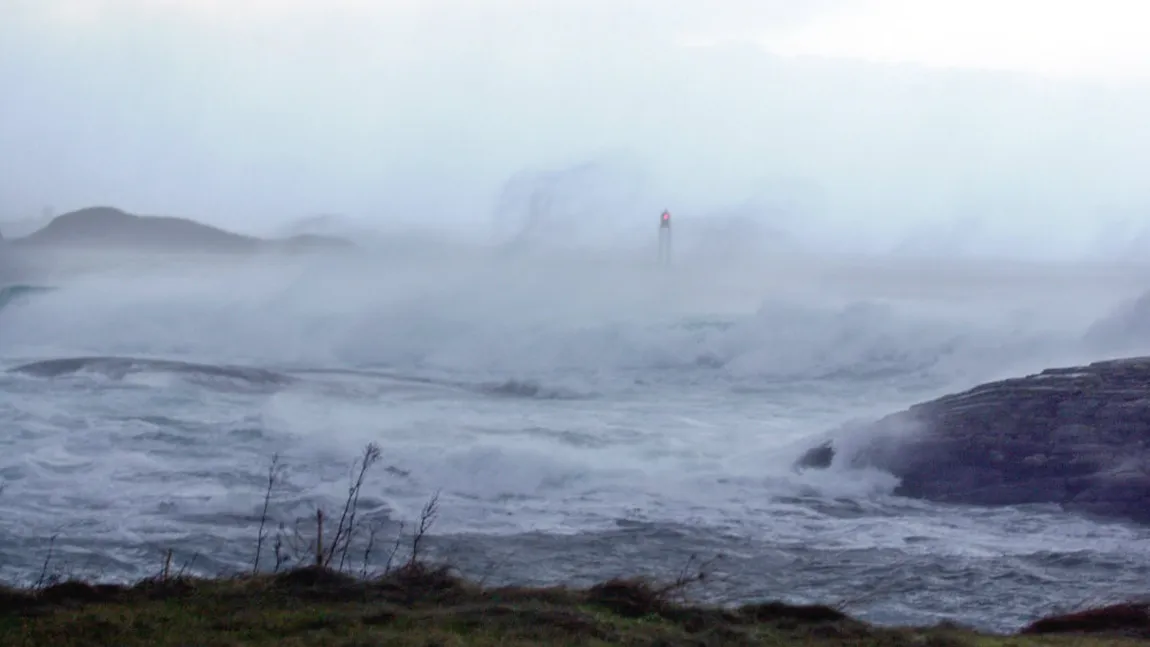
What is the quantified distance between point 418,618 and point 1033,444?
10180 mm

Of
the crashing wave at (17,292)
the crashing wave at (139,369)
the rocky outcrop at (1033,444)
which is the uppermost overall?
the crashing wave at (17,292)

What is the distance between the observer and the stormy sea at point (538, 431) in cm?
1201

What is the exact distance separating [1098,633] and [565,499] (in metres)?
7.93

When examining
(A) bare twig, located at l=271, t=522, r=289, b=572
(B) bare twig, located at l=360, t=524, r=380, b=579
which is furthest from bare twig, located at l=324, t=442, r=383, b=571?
(A) bare twig, located at l=271, t=522, r=289, b=572

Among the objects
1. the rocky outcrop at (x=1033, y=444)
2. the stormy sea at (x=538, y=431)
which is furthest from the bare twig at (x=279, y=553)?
the rocky outcrop at (x=1033, y=444)

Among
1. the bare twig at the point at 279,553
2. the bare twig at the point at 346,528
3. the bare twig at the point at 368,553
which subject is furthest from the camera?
the bare twig at the point at 368,553

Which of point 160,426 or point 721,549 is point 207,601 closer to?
point 721,549

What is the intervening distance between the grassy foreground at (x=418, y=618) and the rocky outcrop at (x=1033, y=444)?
5.62m

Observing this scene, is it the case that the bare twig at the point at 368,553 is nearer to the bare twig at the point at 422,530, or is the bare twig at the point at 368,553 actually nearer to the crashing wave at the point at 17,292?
the bare twig at the point at 422,530

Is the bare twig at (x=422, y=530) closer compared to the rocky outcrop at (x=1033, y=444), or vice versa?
the bare twig at (x=422, y=530)

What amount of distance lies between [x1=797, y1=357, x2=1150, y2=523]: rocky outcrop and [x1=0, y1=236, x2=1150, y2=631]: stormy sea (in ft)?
1.56

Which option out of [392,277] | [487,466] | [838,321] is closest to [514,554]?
[487,466]

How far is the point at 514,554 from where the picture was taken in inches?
488

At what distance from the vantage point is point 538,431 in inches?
818
